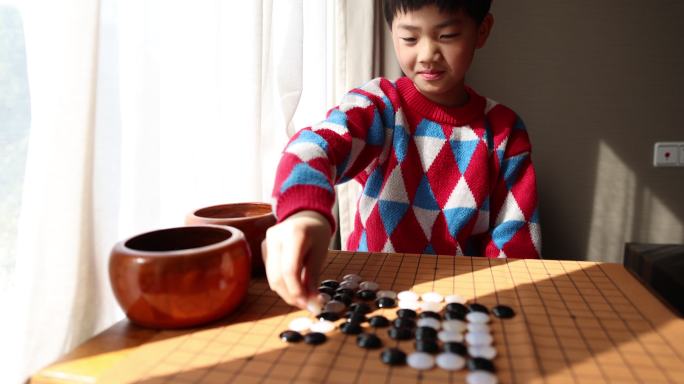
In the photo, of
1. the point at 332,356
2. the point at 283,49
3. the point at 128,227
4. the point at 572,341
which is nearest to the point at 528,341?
the point at 572,341

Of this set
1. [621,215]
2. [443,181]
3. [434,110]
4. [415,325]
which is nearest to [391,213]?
[443,181]

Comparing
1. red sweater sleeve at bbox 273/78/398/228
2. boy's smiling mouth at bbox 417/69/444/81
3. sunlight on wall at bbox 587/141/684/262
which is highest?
boy's smiling mouth at bbox 417/69/444/81

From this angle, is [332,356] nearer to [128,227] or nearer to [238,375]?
[238,375]

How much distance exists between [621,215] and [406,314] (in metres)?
2.28

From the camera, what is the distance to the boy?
0.99 m

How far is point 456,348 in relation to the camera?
20.1 inches

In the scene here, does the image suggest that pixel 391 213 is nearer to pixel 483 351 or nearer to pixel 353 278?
pixel 353 278

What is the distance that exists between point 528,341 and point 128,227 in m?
0.55

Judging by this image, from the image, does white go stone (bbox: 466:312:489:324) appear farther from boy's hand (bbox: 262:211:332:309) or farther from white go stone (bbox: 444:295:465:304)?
boy's hand (bbox: 262:211:332:309)

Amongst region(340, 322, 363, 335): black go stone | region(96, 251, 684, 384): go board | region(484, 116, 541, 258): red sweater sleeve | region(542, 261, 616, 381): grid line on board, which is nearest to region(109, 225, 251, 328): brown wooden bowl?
region(96, 251, 684, 384): go board

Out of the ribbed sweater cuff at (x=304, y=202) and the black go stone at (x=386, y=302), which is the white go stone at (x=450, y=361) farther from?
the ribbed sweater cuff at (x=304, y=202)

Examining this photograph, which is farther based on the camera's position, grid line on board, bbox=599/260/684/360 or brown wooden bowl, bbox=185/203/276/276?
brown wooden bowl, bbox=185/203/276/276

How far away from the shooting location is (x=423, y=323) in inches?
22.4

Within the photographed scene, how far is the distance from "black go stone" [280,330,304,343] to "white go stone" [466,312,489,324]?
0.19 metres
